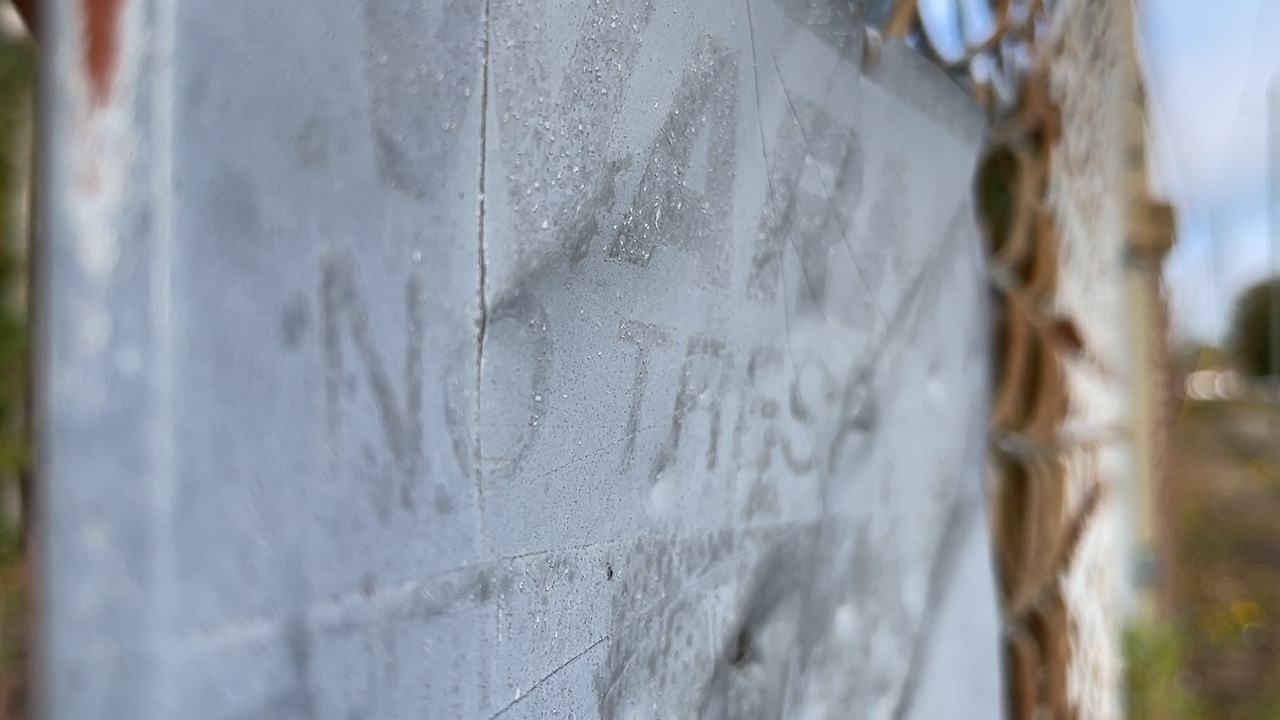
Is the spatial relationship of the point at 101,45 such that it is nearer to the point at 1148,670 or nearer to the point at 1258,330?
the point at 1148,670

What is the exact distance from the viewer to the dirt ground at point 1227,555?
10.8 feet

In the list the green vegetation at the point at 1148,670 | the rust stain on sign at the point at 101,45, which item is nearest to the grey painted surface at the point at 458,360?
the rust stain on sign at the point at 101,45

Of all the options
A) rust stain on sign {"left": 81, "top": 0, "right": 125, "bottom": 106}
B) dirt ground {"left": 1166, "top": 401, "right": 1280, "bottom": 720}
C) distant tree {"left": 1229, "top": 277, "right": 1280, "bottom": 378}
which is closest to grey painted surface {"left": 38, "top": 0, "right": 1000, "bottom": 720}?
rust stain on sign {"left": 81, "top": 0, "right": 125, "bottom": 106}

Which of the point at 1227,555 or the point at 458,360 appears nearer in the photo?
the point at 458,360

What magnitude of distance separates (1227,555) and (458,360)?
447 centimetres

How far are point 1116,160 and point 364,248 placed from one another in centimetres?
200

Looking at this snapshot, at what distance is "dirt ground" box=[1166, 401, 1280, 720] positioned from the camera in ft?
10.8

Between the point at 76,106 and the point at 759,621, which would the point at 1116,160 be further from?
the point at 76,106

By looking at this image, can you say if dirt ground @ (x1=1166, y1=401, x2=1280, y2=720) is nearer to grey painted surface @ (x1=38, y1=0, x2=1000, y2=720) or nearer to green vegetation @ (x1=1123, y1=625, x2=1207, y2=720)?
green vegetation @ (x1=1123, y1=625, x2=1207, y2=720)

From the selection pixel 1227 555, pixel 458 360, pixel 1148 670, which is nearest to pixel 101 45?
pixel 458 360

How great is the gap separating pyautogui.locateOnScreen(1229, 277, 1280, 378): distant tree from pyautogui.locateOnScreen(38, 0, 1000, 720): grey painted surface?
18.5 feet

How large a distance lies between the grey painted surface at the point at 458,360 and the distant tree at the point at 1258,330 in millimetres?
5628

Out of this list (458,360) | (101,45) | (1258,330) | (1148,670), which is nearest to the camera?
(101,45)

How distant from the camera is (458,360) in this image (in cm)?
47
